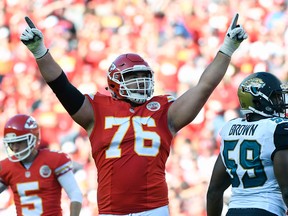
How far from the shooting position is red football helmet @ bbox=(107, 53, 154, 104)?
336cm

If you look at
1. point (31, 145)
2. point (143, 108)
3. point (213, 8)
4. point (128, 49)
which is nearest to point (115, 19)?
point (128, 49)

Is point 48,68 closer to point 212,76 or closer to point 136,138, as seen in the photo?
point 136,138

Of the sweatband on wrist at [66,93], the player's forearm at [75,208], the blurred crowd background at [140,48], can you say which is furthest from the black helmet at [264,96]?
the blurred crowd background at [140,48]

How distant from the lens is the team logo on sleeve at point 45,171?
4.59 meters

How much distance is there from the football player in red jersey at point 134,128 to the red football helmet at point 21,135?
57.5 inches

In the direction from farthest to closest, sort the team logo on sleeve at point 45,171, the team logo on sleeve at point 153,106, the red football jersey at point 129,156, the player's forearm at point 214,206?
the team logo on sleeve at point 45,171
the player's forearm at point 214,206
the team logo on sleeve at point 153,106
the red football jersey at point 129,156

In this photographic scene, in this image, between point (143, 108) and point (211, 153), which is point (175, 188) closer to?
point (211, 153)

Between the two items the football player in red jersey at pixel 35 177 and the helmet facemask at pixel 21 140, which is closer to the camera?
the football player in red jersey at pixel 35 177

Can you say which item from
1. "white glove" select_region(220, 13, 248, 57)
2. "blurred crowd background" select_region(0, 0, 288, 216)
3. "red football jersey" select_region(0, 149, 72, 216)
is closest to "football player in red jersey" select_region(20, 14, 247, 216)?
"white glove" select_region(220, 13, 248, 57)

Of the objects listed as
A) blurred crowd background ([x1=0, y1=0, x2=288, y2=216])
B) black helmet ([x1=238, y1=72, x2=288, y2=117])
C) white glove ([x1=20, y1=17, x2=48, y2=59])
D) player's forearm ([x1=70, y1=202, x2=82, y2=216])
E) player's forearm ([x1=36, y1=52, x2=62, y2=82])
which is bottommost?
player's forearm ([x1=70, y1=202, x2=82, y2=216])

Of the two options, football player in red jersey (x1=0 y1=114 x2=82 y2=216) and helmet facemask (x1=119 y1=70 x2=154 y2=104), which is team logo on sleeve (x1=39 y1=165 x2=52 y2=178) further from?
helmet facemask (x1=119 y1=70 x2=154 y2=104)

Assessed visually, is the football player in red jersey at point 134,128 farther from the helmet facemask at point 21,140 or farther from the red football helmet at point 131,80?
the helmet facemask at point 21,140

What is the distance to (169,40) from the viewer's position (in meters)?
8.48

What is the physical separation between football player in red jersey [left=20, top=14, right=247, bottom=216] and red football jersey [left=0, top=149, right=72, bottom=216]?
1273 millimetres
